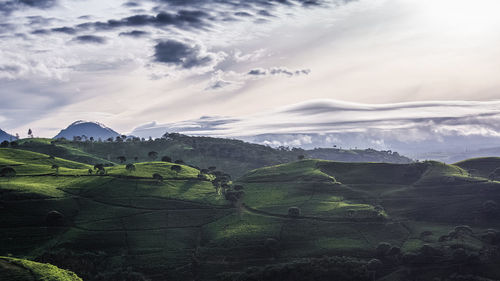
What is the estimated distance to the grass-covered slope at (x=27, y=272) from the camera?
84.2 meters

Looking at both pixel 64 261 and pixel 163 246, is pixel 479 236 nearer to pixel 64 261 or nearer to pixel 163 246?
pixel 163 246

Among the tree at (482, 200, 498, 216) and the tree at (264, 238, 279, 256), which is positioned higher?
the tree at (482, 200, 498, 216)

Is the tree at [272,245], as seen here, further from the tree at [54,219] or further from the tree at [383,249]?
the tree at [54,219]

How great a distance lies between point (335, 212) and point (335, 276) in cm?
5071

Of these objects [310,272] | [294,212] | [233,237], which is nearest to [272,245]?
[233,237]

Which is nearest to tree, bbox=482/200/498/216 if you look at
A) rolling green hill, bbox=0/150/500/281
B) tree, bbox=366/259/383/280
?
rolling green hill, bbox=0/150/500/281

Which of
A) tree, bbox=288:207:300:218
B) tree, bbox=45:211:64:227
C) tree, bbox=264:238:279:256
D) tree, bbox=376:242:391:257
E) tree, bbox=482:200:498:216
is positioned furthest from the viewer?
tree, bbox=288:207:300:218

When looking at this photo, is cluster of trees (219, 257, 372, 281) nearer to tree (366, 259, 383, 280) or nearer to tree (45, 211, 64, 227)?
tree (366, 259, 383, 280)

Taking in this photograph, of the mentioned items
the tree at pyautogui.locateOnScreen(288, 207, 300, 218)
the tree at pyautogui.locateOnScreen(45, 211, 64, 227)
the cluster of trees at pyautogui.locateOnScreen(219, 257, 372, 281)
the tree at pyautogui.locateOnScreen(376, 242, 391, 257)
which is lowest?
the cluster of trees at pyautogui.locateOnScreen(219, 257, 372, 281)

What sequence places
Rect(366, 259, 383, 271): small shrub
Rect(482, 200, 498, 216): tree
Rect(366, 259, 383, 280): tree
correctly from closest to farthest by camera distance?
Rect(366, 259, 383, 280): tree → Rect(366, 259, 383, 271): small shrub → Rect(482, 200, 498, 216): tree

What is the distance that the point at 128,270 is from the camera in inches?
5492

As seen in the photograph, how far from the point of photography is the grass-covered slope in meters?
84.2

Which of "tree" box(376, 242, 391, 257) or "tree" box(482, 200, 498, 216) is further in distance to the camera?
"tree" box(482, 200, 498, 216)

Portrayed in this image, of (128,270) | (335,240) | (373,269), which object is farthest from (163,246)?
(373,269)
